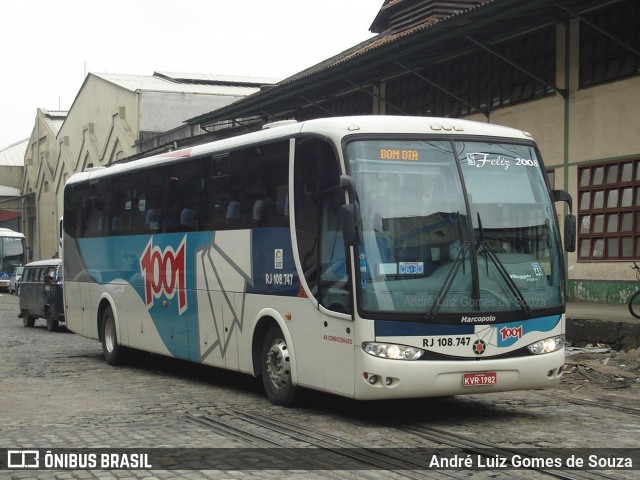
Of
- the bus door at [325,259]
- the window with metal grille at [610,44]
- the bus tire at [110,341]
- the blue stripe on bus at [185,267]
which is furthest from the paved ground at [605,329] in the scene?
the bus tire at [110,341]

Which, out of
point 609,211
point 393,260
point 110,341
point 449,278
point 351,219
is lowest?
point 110,341

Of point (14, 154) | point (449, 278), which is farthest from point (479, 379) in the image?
point (14, 154)

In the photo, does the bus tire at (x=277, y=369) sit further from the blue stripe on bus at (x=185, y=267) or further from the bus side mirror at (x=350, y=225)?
the bus side mirror at (x=350, y=225)

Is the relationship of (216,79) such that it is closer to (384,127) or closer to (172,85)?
(172,85)

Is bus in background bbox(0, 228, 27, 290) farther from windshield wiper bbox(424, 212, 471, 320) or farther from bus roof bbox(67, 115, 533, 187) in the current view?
windshield wiper bbox(424, 212, 471, 320)

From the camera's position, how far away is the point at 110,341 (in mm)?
16703

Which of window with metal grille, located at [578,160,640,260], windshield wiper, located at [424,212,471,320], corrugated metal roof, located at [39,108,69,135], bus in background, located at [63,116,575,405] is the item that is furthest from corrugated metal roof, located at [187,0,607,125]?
corrugated metal roof, located at [39,108,69,135]

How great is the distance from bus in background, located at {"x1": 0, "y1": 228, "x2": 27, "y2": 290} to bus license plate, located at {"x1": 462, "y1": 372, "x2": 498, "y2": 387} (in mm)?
51240

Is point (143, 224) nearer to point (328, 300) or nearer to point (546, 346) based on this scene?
point (328, 300)

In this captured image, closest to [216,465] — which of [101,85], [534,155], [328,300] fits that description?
[328,300]

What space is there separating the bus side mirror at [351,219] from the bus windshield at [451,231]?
21cm

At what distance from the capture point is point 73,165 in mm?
66062

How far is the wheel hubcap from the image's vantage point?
1103 centimetres

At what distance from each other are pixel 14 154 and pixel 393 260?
90287mm
